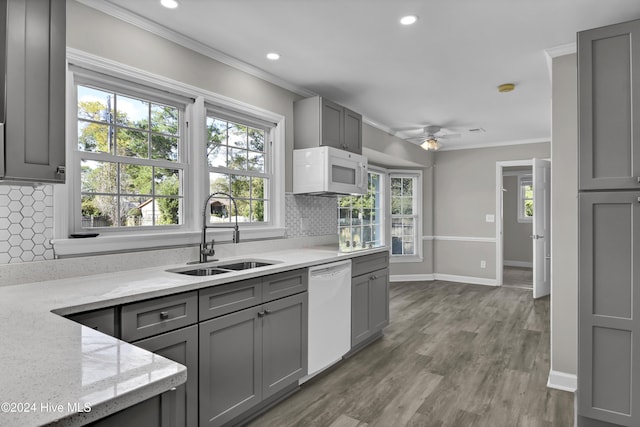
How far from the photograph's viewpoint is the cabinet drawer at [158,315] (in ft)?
5.38

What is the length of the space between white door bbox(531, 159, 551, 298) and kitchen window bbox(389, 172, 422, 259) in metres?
2.13

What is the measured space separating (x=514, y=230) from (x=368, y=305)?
6.73m

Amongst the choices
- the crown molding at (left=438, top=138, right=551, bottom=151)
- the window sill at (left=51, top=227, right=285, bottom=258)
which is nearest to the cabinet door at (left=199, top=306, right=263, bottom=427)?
the window sill at (left=51, top=227, right=285, bottom=258)

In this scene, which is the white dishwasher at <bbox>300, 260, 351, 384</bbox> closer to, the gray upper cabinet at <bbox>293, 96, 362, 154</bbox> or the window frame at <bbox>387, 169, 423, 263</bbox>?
the gray upper cabinet at <bbox>293, 96, 362, 154</bbox>

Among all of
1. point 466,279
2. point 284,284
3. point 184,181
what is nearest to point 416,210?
point 466,279

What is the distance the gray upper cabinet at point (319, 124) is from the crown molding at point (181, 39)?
0.88 ft

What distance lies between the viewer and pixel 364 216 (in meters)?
6.21

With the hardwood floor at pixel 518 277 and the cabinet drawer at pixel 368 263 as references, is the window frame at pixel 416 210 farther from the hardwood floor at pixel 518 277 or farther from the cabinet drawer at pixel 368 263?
the cabinet drawer at pixel 368 263

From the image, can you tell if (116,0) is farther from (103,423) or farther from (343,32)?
(103,423)

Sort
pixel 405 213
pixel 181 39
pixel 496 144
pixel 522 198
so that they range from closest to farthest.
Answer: pixel 181 39 < pixel 496 144 < pixel 405 213 < pixel 522 198

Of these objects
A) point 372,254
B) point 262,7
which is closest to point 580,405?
point 372,254

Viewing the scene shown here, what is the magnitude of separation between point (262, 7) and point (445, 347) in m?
3.24

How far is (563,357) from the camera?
9.17 ft

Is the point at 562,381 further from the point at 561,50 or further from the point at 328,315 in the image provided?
the point at 561,50
